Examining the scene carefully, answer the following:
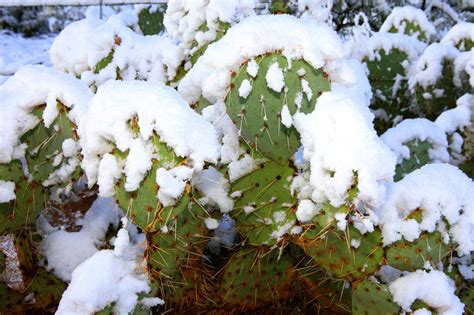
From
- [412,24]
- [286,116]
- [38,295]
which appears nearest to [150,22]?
[412,24]

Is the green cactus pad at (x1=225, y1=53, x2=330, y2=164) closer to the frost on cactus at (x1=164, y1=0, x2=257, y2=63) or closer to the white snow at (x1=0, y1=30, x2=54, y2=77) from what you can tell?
the frost on cactus at (x1=164, y1=0, x2=257, y2=63)

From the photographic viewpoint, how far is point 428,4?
4816 millimetres

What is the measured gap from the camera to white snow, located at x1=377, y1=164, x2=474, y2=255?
1.09m

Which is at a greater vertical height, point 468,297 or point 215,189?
point 215,189

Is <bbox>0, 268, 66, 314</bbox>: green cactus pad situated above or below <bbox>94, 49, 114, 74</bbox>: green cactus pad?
below

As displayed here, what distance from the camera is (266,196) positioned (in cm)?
123

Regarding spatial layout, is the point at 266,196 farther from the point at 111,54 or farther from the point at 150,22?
the point at 150,22

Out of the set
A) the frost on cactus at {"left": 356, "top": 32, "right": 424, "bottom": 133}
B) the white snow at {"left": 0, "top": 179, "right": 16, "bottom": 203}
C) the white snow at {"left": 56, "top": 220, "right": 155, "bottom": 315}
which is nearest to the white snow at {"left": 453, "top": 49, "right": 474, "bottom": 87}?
the frost on cactus at {"left": 356, "top": 32, "right": 424, "bottom": 133}

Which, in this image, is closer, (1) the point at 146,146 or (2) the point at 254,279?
(1) the point at 146,146

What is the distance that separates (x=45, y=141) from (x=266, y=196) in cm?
48

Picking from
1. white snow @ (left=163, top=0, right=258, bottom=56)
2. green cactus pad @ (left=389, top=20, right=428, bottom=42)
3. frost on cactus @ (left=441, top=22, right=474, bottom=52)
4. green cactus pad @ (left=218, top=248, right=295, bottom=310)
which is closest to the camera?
green cactus pad @ (left=218, top=248, right=295, bottom=310)

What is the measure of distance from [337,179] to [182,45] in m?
0.80

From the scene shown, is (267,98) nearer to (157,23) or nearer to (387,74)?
(387,74)

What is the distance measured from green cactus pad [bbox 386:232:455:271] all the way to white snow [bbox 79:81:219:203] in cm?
41
